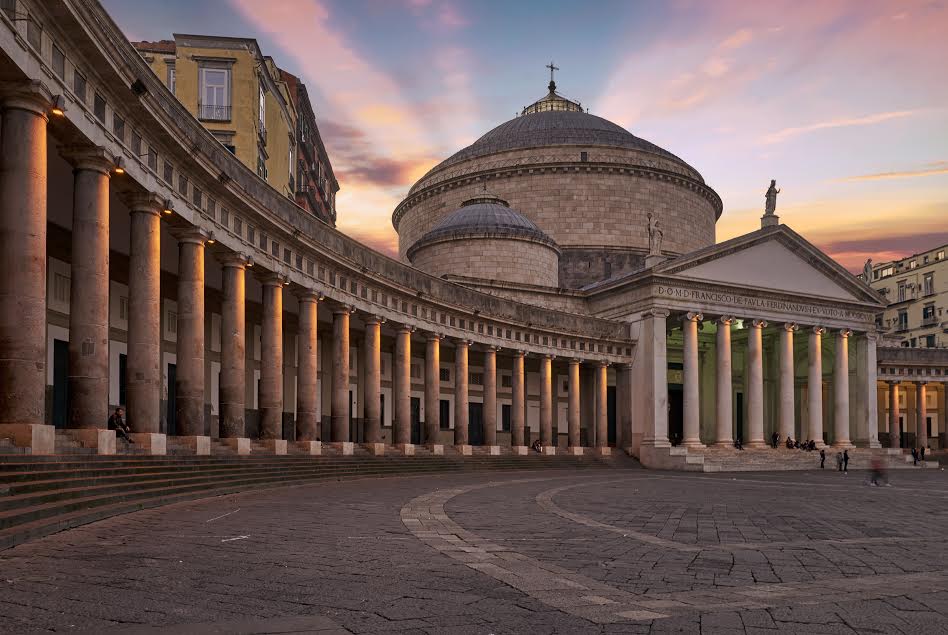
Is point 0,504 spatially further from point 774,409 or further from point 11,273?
point 774,409

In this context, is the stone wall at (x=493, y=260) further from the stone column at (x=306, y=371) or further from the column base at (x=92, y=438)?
the column base at (x=92, y=438)

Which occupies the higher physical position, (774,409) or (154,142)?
(154,142)

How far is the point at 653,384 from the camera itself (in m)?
49.8

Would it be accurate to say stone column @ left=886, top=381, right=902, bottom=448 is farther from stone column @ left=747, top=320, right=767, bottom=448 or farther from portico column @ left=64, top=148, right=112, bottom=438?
portico column @ left=64, top=148, right=112, bottom=438

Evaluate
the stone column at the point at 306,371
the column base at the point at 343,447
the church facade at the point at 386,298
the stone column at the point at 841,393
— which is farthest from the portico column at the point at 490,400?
the stone column at the point at 841,393

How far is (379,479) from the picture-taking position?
27641 millimetres

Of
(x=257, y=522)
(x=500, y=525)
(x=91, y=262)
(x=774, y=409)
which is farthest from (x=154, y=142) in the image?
(x=774, y=409)

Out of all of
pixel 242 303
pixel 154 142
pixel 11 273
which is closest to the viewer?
pixel 11 273

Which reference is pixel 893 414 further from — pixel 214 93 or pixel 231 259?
pixel 231 259

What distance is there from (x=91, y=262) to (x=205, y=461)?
5883 millimetres

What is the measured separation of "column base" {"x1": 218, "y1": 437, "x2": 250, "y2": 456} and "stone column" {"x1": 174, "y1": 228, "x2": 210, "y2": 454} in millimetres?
1945

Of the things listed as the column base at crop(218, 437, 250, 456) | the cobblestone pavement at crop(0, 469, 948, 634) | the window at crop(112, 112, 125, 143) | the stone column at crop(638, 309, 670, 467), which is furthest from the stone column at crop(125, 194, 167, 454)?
the stone column at crop(638, 309, 670, 467)

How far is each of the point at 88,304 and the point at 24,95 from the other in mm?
4249

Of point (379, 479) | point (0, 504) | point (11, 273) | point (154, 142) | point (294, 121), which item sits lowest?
point (379, 479)
